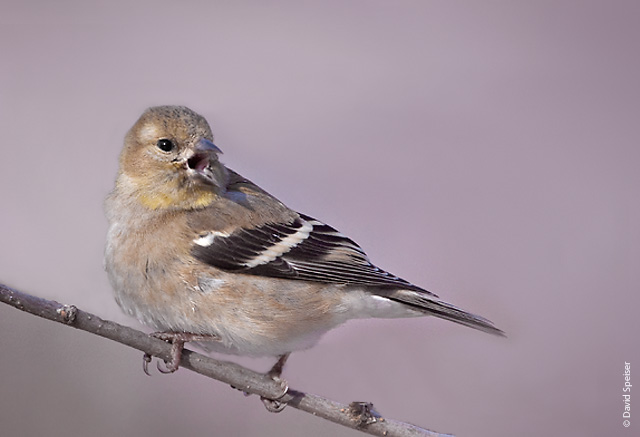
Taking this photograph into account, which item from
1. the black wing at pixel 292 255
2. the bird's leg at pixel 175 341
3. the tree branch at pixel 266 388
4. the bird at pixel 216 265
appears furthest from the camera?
the black wing at pixel 292 255

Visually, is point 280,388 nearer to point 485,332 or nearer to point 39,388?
point 485,332

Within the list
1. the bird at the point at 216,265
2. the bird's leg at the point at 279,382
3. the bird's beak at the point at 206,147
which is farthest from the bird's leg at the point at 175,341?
the bird's beak at the point at 206,147

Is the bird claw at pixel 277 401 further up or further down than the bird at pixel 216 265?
further down

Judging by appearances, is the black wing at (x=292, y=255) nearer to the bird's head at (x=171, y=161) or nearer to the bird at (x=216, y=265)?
the bird at (x=216, y=265)

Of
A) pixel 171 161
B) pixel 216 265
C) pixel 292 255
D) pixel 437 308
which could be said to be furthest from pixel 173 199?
pixel 437 308

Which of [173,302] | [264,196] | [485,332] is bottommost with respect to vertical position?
[173,302]

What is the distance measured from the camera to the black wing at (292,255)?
2.32m

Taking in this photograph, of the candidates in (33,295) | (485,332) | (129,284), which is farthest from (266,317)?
(33,295)

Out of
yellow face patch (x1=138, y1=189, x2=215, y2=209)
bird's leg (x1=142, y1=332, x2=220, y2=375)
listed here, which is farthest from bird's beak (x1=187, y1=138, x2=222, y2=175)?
bird's leg (x1=142, y1=332, x2=220, y2=375)

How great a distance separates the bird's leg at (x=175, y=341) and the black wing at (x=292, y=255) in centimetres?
23

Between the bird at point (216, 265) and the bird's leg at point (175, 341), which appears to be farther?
the bird at point (216, 265)

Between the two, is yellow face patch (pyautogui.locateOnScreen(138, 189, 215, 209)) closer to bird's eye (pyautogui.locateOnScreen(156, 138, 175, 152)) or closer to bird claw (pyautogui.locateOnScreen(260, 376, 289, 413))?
bird's eye (pyautogui.locateOnScreen(156, 138, 175, 152))

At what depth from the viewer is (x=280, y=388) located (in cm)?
214

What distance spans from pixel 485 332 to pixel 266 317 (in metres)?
0.69
